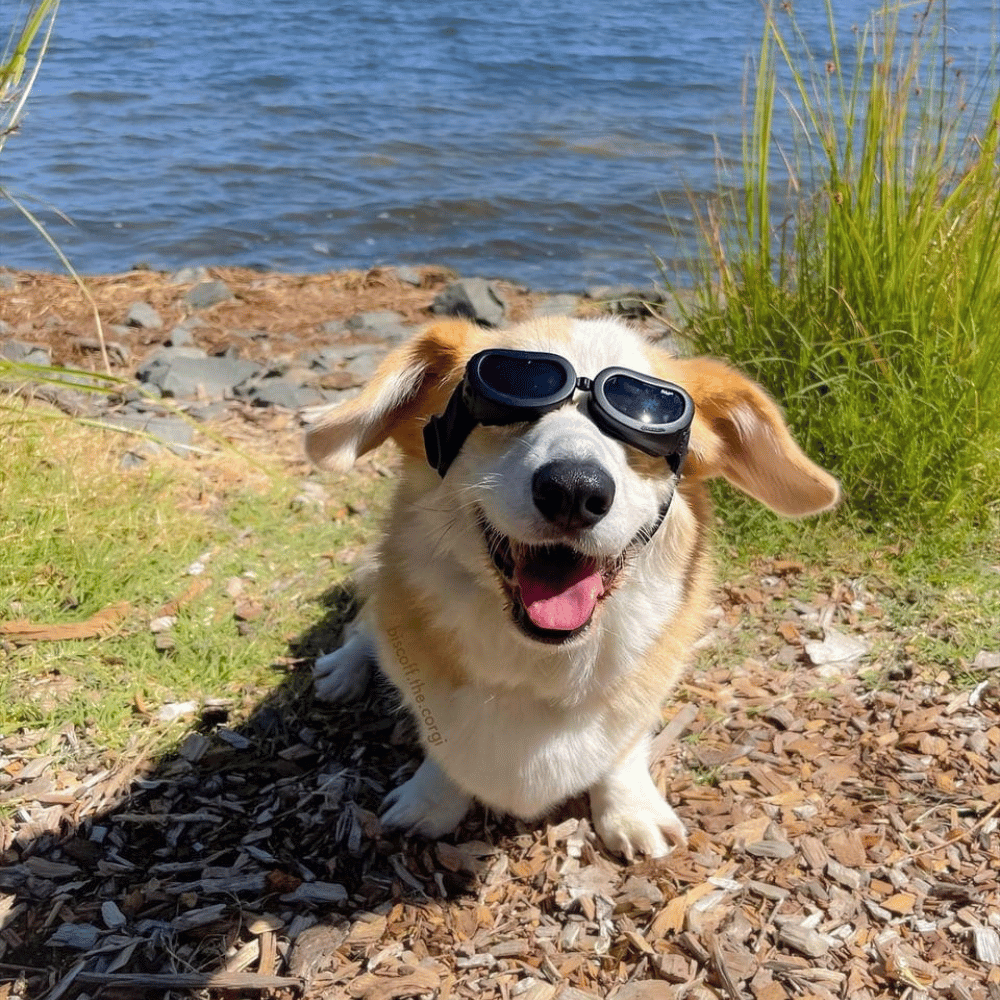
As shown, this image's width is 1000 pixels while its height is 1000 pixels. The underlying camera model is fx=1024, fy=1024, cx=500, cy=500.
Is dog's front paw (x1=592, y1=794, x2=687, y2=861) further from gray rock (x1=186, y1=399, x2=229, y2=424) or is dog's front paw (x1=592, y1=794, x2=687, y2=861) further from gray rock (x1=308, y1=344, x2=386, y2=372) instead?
gray rock (x1=308, y1=344, x2=386, y2=372)

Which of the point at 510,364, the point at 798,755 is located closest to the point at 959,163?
the point at 798,755

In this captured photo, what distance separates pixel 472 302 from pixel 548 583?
187 inches

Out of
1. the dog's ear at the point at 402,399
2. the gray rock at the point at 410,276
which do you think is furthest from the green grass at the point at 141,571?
the gray rock at the point at 410,276

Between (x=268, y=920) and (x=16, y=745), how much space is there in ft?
3.06

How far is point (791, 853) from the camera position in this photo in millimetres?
2518

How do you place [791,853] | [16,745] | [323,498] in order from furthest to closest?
[323,498], [16,745], [791,853]

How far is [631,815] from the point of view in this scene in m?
2.56

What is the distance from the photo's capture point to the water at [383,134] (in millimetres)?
8398

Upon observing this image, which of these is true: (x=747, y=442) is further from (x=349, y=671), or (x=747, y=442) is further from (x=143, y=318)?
(x=143, y=318)

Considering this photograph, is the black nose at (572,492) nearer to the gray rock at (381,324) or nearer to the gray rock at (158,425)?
the gray rock at (158,425)

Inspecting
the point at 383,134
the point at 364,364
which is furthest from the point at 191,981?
the point at 383,134

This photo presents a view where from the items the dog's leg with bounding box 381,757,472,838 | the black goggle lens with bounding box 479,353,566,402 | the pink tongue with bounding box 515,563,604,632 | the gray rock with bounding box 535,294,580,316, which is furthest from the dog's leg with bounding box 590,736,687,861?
the gray rock with bounding box 535,294,580,316

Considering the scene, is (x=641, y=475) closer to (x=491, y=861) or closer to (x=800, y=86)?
(x=491, y=861)

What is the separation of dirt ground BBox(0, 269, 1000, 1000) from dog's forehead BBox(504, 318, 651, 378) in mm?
1216
